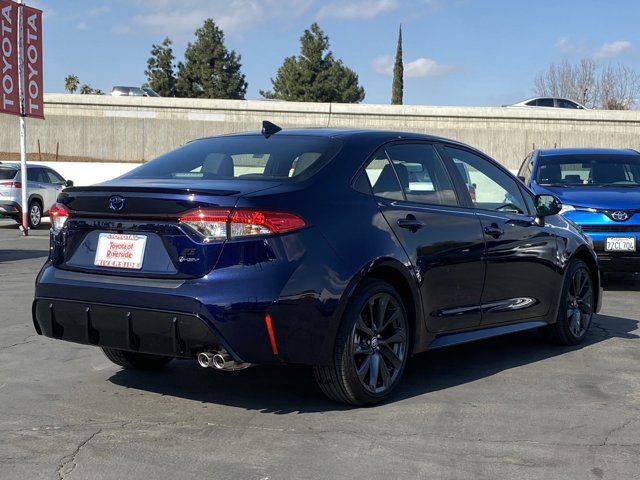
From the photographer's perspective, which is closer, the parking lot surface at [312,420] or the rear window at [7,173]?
the parking lot surface at [312,420]

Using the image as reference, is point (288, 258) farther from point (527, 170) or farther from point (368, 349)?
point (527, 170)

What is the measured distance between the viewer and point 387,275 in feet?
18.2

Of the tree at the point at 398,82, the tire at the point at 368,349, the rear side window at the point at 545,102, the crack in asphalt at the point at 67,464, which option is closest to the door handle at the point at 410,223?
the tire at the point at 368,349

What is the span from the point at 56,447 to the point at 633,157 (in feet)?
31.3

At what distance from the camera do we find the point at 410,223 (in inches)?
224

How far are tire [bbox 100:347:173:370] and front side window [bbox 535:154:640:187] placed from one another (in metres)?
6.60

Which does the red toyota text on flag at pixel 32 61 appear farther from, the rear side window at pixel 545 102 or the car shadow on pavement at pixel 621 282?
the rear side window at pixel 545 102

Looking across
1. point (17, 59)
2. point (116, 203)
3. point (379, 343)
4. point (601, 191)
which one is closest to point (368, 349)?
point (379, 343)

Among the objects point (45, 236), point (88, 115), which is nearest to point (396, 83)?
point (88, 115)

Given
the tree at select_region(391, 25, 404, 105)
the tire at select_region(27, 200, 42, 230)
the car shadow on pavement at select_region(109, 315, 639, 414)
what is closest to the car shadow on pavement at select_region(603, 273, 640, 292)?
the car shadow on pavement at select_region(109, 315, 639, 414)

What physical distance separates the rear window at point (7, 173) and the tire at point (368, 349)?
18491mm

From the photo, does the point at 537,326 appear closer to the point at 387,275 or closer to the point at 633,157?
the point at 387,275

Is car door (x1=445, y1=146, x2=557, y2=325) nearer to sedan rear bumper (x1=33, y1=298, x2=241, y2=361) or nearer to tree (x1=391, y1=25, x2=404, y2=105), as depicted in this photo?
sedan rear bumper (x1=33, y1=298, x2=241, y2=361)

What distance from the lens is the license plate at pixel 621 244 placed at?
33.8 ft
